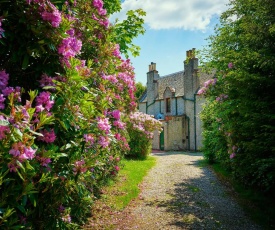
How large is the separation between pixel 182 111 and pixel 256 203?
2163 centimetres

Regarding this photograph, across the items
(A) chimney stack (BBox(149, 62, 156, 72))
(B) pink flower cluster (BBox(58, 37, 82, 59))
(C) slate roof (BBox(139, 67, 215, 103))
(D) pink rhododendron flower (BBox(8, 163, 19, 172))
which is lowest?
(D) pink rhododendron flower (BBox(8, 163, 19, 172))

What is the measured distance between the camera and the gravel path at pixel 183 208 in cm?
614

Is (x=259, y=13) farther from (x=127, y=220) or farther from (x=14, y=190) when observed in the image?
(x=14, y=190)

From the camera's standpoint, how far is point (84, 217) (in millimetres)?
5988

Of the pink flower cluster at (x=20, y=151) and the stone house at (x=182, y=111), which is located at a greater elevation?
the stone house at (x=182, y=111)

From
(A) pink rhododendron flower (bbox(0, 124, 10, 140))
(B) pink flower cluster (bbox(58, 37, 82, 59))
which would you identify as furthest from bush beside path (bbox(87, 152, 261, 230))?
(A) pink rhododendron flower (bbox(0, 124, 10, 140))

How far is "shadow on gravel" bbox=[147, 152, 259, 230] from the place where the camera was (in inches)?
243

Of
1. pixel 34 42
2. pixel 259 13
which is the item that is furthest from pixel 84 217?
pixel 259 13

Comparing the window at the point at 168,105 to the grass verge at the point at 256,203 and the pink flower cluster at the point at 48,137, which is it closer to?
the grass verge at the point at 256,203

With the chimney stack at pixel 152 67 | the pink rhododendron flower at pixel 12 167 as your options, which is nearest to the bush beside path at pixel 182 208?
the pink rhododendron flower at pixel 12 167

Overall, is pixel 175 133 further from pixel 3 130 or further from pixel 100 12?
pixel 3 130

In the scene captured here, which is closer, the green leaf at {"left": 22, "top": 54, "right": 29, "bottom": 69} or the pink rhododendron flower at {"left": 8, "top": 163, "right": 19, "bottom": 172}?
the pink rhododendron flower at {"left": 8, "top": 163, "right": 19, "bottom": 172}

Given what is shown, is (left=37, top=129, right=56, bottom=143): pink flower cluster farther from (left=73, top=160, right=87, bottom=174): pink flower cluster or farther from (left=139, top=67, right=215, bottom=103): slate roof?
(left=139, top=67, right=215, bottom=103): slate roof

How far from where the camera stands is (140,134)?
1778 centimetres
